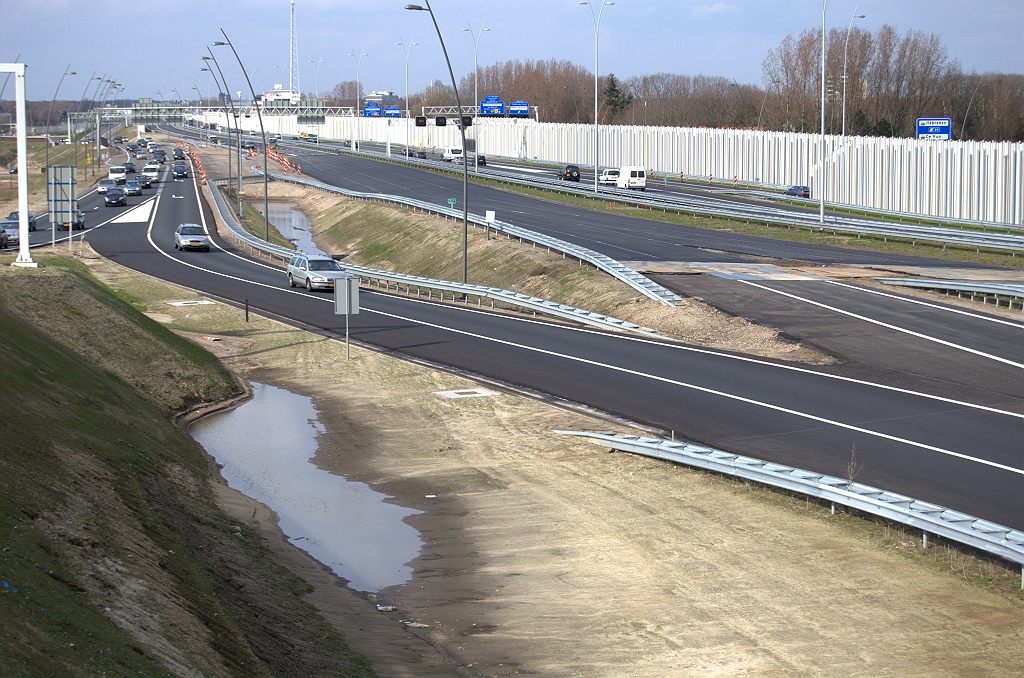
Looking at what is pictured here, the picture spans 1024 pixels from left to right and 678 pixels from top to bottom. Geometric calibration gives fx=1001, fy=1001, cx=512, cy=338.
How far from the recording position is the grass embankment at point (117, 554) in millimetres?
8008

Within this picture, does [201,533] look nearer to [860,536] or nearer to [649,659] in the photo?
[649,659]

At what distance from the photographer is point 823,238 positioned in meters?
49.5

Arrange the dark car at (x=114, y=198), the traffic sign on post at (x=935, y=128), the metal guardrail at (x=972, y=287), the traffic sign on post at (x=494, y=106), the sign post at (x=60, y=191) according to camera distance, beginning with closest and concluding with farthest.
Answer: the metal guardrail at (x=972, y=287), the sign post at (x=60, y=191), the traffic sign on post at (x=935, y=128), the dark car at (x=114, y=198), the traffic sign on post at (x=494, y=106)

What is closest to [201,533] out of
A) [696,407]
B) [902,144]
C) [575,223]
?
[696,407]

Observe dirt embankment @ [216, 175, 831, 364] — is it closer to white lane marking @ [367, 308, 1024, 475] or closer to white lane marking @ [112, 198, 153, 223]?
white lane marking @ [367, 308, 1024, 475]

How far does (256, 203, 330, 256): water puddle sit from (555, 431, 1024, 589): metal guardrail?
2120 inches

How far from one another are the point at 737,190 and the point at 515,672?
71.7 m

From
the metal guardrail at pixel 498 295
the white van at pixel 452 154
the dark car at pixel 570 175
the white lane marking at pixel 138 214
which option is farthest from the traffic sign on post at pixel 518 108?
the metal guardrail at pixel 498 295

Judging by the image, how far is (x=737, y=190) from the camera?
3083 inches

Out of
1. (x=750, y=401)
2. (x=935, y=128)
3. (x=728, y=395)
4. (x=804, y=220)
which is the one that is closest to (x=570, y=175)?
(x=935, y=128)

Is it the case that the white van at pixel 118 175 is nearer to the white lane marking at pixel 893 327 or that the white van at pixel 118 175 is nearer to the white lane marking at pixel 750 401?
the white lane marking at pixel 750 401

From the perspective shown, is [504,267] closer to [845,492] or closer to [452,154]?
[845,492]

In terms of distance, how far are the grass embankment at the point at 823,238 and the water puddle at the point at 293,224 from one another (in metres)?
19.6

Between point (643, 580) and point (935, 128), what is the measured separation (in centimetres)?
5642
